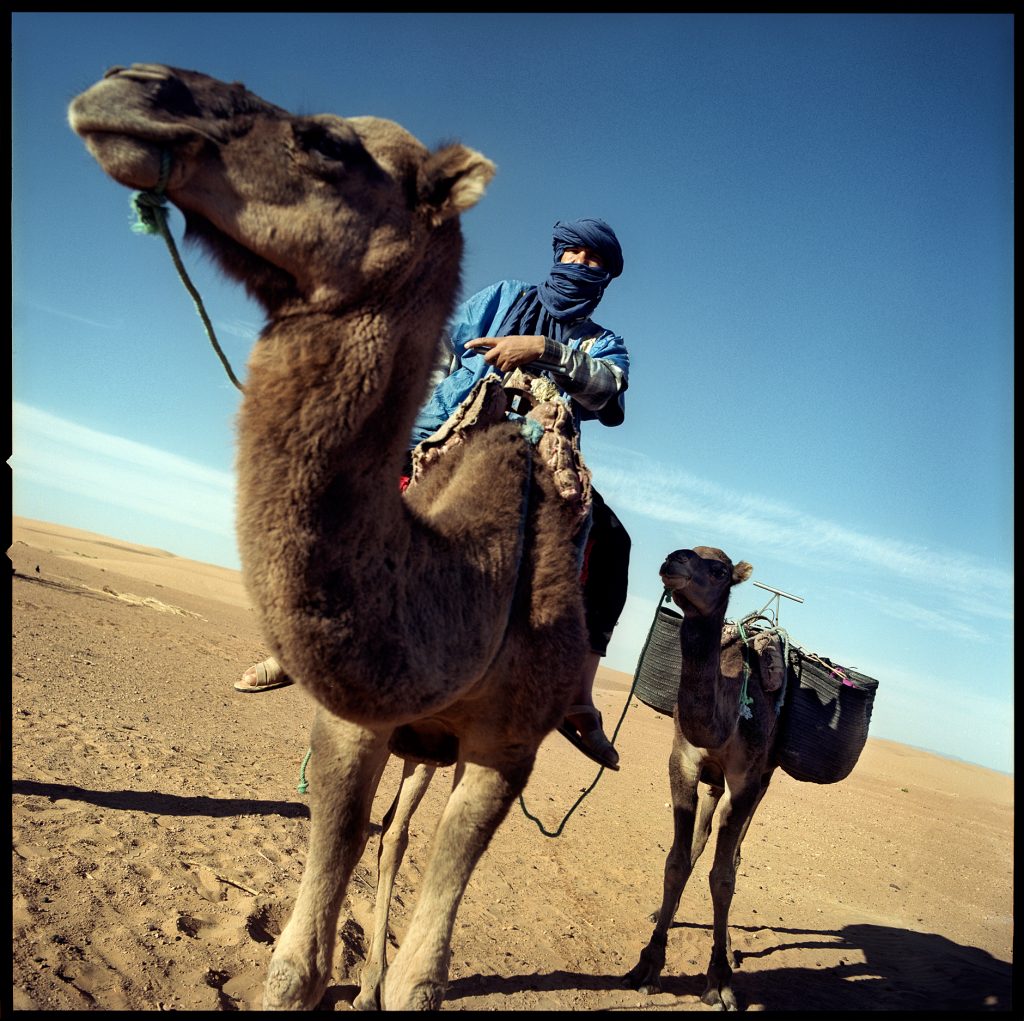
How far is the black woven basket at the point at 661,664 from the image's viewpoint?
309 inches

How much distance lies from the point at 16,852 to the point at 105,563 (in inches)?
1299

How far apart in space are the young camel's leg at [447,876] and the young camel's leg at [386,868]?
6.28ft

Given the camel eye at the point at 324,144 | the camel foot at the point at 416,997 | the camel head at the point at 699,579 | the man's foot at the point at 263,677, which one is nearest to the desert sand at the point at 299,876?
the man's foot at the point at 263,677

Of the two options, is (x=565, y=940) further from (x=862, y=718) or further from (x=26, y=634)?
(x=26, y=634)

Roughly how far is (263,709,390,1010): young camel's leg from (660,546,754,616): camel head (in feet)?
10.3

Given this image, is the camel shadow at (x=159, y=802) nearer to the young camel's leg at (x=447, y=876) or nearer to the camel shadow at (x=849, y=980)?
the camel shadow at (x=849, y=980)

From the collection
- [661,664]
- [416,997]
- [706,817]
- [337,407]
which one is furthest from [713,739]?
[337,407]

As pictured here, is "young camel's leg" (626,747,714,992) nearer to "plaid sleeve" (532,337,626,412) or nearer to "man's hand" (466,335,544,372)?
"plaid sleeve" (532,337,626,412)

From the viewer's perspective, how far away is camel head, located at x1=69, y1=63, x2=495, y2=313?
225 cm

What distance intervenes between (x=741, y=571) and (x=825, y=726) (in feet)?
6.93

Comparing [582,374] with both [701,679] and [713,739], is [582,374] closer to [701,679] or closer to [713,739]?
[701,679]

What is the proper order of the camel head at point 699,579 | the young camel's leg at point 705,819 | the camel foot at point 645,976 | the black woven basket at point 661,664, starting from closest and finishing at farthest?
the camel head at point 699,579, the camel foot at point 645,976, the black woven basket at point 661,664, the young camel's leg at point 705,819

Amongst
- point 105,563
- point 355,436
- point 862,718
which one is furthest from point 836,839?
point 105,563

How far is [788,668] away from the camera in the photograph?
8492mm
